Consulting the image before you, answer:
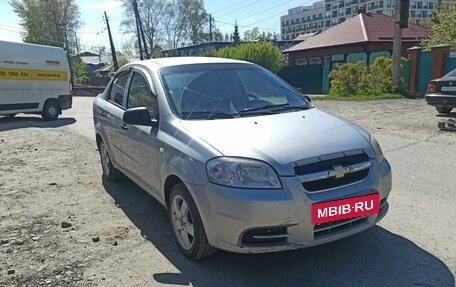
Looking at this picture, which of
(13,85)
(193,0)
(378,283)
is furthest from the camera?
(193,0)

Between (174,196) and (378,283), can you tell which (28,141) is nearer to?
(174,196)

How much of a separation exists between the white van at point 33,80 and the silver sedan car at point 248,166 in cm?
1111

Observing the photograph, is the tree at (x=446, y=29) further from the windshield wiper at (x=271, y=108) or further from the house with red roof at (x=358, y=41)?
the windshield wiper at (x=271, y=108)

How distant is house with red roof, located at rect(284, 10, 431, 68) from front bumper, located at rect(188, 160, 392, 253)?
2477cm

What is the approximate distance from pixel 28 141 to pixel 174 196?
7.75m

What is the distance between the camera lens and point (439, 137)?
7770 mm

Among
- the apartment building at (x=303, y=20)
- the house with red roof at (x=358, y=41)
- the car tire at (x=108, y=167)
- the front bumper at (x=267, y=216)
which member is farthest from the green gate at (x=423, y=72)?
the apartment building at (x=303, y=20)

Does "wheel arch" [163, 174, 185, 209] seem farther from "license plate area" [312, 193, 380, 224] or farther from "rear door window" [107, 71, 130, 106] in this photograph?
"rear door window" [107, 71, 130, 106]

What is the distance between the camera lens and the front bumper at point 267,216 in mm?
2623

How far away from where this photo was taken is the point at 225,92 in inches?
151

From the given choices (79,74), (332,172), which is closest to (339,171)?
(332,172)

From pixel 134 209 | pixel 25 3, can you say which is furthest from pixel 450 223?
pixel 25 3

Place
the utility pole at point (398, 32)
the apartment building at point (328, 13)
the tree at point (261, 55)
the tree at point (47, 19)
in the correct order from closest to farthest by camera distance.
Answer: the utility pole at point (398, 32) → the tree at point (261, 55) → the tree at point (47, 19) → the apartment building at point (328, 13)

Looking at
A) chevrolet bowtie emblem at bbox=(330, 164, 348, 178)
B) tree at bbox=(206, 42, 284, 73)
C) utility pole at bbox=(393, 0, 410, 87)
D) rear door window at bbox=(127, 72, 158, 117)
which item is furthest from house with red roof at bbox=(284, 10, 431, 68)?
chevrolet bowtie emblem at bbox=(330, 164, 348, 178)
